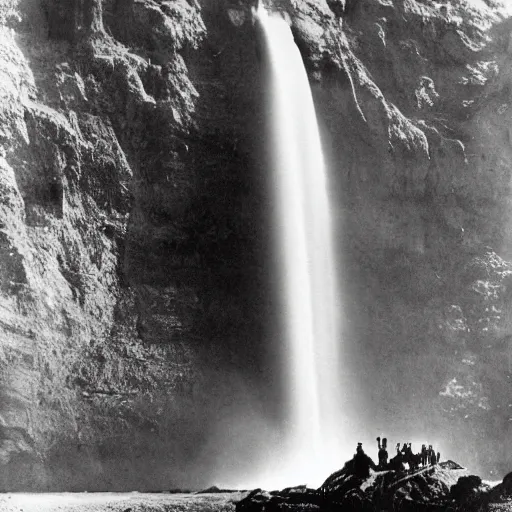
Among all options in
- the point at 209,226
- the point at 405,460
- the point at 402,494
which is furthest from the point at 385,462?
the point at 209,226

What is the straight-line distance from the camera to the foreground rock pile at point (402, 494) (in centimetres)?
2222

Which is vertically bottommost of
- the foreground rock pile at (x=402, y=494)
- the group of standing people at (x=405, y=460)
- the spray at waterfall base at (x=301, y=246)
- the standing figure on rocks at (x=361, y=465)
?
the foreground rock pile at (x=402, y=494)

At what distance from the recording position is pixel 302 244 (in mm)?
35156

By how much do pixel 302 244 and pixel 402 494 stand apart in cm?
1374

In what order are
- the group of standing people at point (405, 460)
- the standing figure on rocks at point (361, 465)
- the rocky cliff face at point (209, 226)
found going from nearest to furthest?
the standing figure on rocks at point (361, 465) → the group of standing people at point (405, 460) → the rocky cliff face at point (209, 226)

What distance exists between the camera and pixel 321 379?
3562 centimetres

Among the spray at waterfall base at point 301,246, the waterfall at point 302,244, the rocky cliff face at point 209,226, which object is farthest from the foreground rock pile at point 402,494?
the waterfall at point 302,244

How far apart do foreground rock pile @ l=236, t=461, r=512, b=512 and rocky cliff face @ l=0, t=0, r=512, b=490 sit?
9.18 meters

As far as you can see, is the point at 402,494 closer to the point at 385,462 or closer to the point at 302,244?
the point at 385,462

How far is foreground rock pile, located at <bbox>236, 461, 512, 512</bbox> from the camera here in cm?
2222

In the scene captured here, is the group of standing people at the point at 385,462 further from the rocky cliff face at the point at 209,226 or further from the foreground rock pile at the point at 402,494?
the rocky cliff face at the point at 209,226

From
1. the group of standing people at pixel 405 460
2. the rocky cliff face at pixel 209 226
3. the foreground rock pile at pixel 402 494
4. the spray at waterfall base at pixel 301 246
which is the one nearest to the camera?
the foreground rock pile at pixel 402 494

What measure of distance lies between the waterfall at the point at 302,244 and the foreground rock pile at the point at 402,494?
10708 millimetres

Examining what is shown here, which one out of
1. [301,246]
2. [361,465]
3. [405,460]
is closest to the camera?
[361,465]
